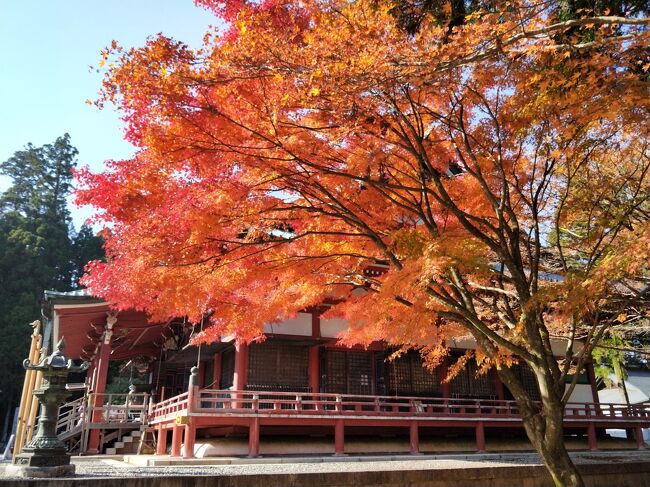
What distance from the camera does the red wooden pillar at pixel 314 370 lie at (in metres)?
16.4

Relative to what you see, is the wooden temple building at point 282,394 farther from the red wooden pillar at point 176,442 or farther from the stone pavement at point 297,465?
the stone pavement at point 297,465

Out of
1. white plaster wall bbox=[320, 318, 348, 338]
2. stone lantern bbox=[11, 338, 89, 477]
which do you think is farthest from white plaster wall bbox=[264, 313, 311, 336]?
stone lantern bbox=[11, 338, 89, 477]

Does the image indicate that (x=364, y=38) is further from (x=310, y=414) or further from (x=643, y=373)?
(x=643, y=373)

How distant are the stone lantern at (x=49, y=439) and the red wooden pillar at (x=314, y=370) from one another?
8.82 meters

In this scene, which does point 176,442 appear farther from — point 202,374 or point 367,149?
point 367,149

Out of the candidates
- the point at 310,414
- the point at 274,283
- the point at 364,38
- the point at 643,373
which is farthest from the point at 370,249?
the point at 643,373

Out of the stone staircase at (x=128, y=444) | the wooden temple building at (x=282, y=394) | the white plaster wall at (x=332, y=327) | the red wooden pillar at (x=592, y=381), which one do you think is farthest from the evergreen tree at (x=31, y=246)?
the red wooden pillar at (x=592, y=381)

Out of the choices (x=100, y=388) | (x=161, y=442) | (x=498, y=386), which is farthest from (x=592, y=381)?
(x=100, y=388)

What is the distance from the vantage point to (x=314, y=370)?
1655cm

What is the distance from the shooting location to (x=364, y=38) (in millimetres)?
6246

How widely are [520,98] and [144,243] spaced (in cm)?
686

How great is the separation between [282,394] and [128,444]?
7032 millimetres

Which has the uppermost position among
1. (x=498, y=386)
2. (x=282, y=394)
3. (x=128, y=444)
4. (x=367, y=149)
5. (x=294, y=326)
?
(x=367, y=149)

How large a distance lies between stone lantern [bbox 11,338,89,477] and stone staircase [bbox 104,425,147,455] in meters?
9.57
